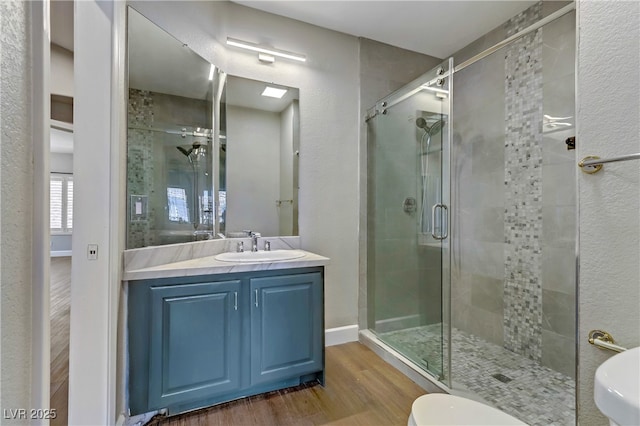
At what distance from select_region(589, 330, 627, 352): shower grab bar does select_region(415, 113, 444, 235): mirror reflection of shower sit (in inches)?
49.3

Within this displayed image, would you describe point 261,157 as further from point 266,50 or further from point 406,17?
point 406,17

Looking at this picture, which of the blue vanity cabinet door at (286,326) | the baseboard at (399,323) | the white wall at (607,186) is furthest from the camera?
the baseboard at (399,323)

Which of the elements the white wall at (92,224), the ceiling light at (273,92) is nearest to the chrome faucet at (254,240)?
the white wall at (92,224)

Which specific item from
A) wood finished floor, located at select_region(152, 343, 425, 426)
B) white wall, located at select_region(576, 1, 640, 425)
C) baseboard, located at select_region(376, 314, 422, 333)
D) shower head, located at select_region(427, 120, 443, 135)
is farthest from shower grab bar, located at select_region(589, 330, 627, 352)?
shower head, located at select_region(427, 120, 443, 135)

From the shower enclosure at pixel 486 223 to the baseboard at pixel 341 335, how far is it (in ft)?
0.55

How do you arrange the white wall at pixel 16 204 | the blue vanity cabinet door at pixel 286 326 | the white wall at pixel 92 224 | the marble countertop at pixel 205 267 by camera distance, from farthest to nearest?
1. the blue vanity cabinet door at pixel 286 326
2. the marble countertop at pixel 205 267
3. the white wall at pixel 92 224
4. the white wall at pixel 16 204

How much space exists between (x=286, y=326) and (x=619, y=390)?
1.60m

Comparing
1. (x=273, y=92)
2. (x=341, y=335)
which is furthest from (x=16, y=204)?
(x=341, y=335)

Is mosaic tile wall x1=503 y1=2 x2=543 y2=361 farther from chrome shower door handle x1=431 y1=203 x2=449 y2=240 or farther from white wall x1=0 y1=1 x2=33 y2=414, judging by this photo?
white wall x1=0 y1=1 x2=33 y2=414

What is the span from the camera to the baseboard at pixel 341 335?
272 centimetres

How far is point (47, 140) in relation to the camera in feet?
2.32

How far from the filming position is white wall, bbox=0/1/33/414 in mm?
587

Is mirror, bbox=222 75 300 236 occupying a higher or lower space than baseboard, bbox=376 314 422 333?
higher

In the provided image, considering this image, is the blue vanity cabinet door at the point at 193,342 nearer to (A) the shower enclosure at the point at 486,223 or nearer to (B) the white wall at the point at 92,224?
(B) the white wall at the point at 92,224
